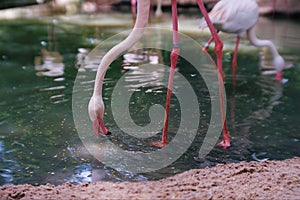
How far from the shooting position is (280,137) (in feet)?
13.5

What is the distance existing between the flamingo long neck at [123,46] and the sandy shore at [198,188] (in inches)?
31.7

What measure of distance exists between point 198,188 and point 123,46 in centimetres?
119

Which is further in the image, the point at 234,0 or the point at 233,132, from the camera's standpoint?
the point at 234,0

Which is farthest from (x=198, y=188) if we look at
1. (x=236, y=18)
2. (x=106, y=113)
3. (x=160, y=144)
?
(x=236, y=18)

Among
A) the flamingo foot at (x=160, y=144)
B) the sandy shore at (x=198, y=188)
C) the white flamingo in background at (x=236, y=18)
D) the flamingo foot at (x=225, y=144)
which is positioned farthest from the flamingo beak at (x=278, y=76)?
the sandy shore at (x=198, y=188)

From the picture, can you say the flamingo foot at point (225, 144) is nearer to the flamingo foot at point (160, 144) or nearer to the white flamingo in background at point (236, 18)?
the flamingo foot at point (160, 144)

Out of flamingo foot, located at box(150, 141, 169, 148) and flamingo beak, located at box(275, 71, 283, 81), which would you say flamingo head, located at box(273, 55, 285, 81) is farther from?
flamingo foot, located at box(150, 141, 169, 148)

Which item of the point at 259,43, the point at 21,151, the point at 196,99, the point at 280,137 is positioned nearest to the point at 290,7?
the point at 259,43

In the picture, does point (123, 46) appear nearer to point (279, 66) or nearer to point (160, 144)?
point (160, 144)

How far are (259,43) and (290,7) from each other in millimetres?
7621

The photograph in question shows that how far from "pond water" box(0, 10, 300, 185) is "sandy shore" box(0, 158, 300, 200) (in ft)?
1.16

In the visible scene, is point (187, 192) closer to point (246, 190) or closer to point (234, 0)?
point (246, 190)

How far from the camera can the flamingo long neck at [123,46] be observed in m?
3.40

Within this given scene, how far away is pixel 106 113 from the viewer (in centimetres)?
462
